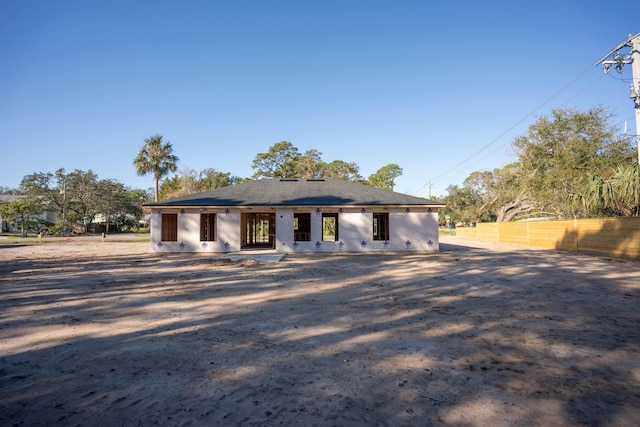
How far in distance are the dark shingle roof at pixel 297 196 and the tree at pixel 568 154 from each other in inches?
417

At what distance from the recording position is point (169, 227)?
1645 centimetres

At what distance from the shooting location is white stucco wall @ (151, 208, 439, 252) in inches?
619

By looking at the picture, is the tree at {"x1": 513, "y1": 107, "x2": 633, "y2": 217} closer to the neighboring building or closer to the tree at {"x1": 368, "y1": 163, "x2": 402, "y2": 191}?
the tree at {"x1": 368, "y1": 163, "x2": 402, "y2": 191}

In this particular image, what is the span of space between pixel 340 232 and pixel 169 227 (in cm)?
913

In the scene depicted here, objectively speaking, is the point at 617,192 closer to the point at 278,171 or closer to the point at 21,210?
the point at 278,171

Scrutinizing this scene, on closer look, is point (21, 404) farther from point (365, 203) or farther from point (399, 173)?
point (399, 173)

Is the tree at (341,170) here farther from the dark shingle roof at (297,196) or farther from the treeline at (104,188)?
the dark shingle roof at (297,196)

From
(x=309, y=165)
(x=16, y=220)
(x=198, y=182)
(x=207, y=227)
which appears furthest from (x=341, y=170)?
(x=16, y=220)

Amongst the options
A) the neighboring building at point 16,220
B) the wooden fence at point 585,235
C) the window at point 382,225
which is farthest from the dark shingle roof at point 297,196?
the neighboring building at point 16,220

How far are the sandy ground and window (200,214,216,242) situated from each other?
860 cm

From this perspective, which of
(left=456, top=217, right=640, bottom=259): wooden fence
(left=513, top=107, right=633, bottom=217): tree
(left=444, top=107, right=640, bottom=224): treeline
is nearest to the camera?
(left=456, top=217, right=640, bottom=259): wooden fence

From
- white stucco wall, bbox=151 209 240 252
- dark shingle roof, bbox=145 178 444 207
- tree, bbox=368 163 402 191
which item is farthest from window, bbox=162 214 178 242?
tree, bbox=368 163 402 191

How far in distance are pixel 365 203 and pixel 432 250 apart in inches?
166

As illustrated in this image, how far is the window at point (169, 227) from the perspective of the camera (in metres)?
16.0
